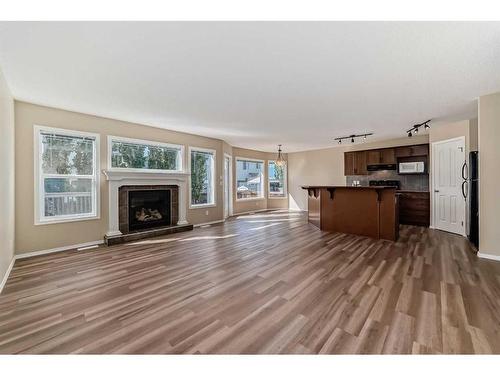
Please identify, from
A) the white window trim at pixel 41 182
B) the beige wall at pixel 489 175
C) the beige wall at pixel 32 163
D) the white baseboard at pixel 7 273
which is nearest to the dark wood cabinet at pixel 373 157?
the beige wall at pixel 489 175

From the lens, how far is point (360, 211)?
5070mm

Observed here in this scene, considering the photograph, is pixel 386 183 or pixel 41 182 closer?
pixel 41 182

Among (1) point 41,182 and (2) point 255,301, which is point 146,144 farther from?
(2) point 255,301

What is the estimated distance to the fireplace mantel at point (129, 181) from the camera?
4659 millimetres

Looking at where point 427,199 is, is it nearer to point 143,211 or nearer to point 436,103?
point 436,103

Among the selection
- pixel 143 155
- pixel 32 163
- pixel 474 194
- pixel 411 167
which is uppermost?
pixel 143 155

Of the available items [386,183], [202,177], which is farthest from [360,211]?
[202,177]

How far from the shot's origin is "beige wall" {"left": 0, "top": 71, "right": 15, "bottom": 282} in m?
2.74

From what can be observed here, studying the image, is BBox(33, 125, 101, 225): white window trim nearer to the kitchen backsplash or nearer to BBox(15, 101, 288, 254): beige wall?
BBox(15, 101, 288, 254): beige wall

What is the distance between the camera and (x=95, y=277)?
296 cm

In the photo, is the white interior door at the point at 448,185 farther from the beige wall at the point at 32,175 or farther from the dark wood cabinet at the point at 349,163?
the beige wall at the point at 32,175

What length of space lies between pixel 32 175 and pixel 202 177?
3.65 metres

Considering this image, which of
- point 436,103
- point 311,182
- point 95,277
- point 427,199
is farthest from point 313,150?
point 95,277

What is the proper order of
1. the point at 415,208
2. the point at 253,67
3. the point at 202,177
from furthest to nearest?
the point at 202,177, the point at 415,208, the point at 253,67
